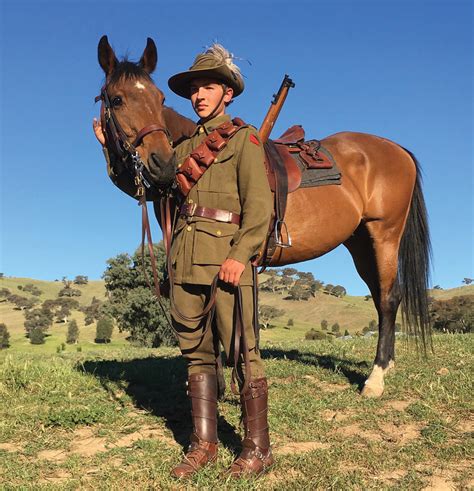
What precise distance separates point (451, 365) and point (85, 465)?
455 centimetres

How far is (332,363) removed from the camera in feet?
22.3

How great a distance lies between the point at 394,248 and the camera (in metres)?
6.21

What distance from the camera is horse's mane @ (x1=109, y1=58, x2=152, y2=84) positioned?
12.8 ft

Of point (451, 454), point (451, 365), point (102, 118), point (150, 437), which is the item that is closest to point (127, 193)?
point (102, 118)

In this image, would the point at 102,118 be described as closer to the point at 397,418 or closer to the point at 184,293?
the point at 184,293

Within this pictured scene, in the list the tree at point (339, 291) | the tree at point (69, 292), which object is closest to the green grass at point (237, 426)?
the tree at point (339, 291)

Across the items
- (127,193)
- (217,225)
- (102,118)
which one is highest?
(102,118)

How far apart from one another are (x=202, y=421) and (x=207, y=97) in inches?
90.1

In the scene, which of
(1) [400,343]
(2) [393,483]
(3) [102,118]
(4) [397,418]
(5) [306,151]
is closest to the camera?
(2) [393,483]

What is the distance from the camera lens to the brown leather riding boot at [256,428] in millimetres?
3285

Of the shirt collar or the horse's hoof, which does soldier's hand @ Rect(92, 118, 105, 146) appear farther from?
the horse's hoof

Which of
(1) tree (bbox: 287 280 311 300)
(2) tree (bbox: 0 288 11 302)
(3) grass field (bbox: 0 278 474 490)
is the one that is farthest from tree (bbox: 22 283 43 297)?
(3) grass field (bbox: 0 278 474 490)

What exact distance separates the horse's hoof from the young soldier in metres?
2.11

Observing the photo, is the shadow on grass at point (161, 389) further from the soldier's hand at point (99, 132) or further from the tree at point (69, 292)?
the tree at point (69, 292)
